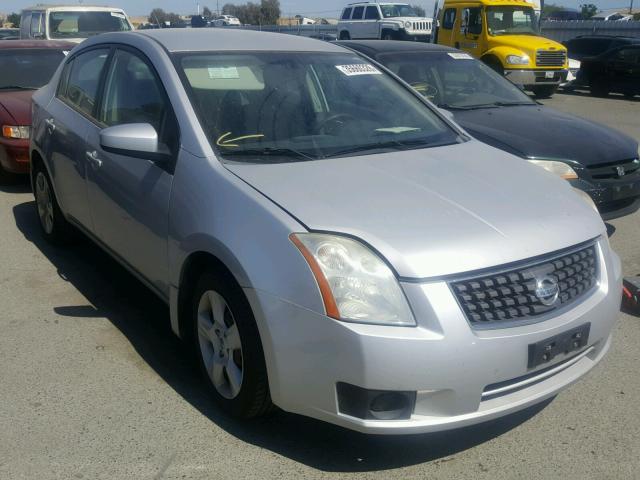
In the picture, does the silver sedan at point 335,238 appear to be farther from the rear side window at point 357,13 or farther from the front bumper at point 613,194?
the rear side window at point 357,13

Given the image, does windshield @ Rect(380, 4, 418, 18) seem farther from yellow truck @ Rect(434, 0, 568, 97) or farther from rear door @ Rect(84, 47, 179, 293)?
rear door @ Rect(84, 47, 179, 293)

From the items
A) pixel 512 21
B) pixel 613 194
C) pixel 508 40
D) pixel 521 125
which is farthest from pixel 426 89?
pixel 512 21

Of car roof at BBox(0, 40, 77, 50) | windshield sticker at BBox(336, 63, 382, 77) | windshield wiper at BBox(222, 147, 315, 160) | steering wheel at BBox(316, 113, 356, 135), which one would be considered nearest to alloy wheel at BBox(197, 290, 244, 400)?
windshield wiper at BBox(222, 147, 315, 160)

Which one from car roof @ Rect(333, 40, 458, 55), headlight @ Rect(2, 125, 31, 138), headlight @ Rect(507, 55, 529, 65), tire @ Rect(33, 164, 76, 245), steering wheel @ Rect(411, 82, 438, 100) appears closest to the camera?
tire @ Rect(33, 164, 76, 245)

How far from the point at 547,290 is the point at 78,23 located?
14.6m

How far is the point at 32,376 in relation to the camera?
382cm

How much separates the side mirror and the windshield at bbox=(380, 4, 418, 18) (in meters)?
24.8

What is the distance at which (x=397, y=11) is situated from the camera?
27656mm

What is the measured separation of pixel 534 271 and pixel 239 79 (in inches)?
76.4

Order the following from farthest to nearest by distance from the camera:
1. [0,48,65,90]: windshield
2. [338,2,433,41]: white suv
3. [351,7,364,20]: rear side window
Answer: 1. [351,7,364,20]: rear side window
2. [338,2,433,41]: white suv
3. [0,48,65,90]: windshield

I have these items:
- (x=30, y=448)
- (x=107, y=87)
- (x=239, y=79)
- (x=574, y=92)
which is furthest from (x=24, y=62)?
(x=574, y=92)

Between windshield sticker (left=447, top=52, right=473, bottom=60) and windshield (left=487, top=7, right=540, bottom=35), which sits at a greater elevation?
windshield (left=487, top=7, right=540, bottom=35)

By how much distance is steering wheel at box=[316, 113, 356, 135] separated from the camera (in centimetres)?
400

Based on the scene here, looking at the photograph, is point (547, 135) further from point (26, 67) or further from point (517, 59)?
point (517, 59)
